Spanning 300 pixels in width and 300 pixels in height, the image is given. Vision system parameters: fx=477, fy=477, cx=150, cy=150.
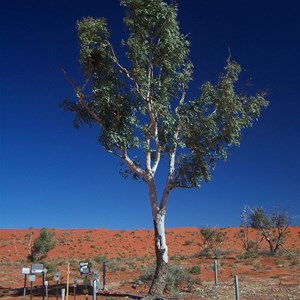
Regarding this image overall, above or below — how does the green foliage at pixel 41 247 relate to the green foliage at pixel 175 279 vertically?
above

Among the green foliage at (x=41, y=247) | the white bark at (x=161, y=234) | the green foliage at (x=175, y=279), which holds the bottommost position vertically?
the green foliage at (x=175, y=279)

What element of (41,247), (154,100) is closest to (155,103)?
(154,100)

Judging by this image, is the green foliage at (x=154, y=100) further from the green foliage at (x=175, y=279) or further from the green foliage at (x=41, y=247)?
the green foliage at (x=41, y=247)

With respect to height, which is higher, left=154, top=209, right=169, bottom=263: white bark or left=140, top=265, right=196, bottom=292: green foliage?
left=154, top=209, right=169, bottom=263: white bark

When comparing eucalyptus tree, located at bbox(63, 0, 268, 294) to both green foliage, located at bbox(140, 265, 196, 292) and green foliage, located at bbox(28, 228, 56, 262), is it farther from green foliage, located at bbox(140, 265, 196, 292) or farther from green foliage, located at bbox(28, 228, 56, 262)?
green foliage, located at bbox(28, 228, 56, 262)

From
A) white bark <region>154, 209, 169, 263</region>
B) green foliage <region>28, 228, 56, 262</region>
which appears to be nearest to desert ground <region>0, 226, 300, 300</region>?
white bark <region>154, 209, 169, 263</region>

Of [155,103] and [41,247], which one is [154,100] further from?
[41,247]

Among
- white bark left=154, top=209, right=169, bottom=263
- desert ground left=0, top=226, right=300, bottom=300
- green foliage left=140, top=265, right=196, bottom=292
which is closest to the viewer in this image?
desert ground left=0, top=226, right=300, bottom=300

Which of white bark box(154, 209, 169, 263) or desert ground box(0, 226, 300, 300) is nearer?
desert ground box(0, 226, 300, 300)

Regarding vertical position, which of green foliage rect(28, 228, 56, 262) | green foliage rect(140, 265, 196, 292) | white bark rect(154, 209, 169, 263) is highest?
green foliage rect(28, 228, 56, 262)

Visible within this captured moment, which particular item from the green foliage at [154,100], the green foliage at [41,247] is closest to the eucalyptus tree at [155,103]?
the green foliage at [154,100]

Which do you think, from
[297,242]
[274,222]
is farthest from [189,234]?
[274,222]

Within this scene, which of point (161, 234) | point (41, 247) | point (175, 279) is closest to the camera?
point (161, 234)

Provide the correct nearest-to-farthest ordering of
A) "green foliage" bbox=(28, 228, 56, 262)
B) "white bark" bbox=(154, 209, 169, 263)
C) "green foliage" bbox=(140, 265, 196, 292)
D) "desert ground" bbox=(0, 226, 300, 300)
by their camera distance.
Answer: "desert ground" bbox=(0, 226, 300, 300), "white bark" bbox=(154, 209, 169, 263), "green foliage" bbox=(140, 265, 196, 292), "green foliage" bbox=(28, 228, 56, 262)
